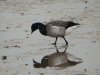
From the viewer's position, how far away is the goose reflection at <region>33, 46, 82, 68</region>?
37.6ft

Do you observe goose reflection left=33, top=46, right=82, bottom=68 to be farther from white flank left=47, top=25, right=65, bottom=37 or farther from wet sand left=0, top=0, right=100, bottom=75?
white flank left=47, top=25, right=65, bottom=37

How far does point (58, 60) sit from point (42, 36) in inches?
115

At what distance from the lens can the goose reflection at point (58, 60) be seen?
11473 mm

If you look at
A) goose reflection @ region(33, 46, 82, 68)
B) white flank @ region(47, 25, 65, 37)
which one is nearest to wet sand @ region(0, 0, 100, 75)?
goose reflection @ region(33, 46, 82, 68)

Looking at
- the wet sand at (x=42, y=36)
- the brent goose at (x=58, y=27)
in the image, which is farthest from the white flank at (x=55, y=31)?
the wet sand at (x=42, y=36)

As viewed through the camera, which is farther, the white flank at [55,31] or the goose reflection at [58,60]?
the white flank at [55,31]

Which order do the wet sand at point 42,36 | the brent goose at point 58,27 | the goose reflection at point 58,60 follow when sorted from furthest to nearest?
the brent goose at point 58,27, the goose reflection at point 58,60, the wet sand at point 42,36

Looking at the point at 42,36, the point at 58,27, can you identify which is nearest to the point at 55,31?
the point at 58,27

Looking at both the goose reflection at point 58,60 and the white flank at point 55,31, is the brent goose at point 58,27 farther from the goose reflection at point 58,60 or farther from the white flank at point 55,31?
the goose reflection at point 58,60

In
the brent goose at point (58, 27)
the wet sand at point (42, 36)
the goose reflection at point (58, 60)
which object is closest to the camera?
the wet sand at point (42, 36)

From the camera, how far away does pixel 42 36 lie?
579 inches

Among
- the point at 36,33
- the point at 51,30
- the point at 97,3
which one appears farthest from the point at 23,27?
the point at 97,3

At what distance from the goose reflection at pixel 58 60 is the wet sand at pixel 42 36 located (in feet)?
0.49

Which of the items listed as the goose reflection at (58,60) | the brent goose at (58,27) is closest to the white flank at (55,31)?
the brent goose at (58,27)
